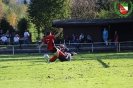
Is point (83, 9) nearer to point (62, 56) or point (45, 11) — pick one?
point (45, 11)

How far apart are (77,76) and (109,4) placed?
54510 millimetres

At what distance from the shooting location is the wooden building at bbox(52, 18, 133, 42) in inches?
1596

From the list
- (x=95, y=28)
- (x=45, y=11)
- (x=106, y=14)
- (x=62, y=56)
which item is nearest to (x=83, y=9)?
(x=106, y=14)

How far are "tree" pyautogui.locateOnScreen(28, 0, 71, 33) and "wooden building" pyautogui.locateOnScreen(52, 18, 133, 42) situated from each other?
12.5 m

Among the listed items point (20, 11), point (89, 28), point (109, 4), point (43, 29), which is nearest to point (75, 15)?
point (109, 4)

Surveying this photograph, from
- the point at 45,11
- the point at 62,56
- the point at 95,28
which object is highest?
the point at 45,11

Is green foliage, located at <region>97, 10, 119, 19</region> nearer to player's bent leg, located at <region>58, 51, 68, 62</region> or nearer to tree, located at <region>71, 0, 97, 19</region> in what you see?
tree, located at <region>71, 0, 97, 19</region>

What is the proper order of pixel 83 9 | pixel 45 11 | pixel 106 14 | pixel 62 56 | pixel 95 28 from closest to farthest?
1. pixel 62 56
2. pixel 95 28
3. pixel 45 11
4. pixel 106 14
5. pixel 83 9

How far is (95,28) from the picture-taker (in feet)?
136

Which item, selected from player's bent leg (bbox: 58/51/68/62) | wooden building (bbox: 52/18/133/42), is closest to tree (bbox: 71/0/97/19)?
wooden building (bbox: 52/18/133/42)

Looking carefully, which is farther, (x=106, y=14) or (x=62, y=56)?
(x=106, y=14)

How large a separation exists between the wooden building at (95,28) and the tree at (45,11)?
40.9ft

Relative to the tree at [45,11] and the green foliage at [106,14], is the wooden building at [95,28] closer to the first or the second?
the tree at [45,11]

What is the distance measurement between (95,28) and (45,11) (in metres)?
14.3
